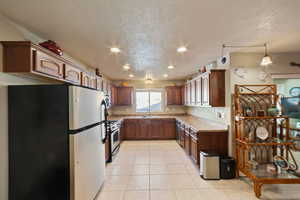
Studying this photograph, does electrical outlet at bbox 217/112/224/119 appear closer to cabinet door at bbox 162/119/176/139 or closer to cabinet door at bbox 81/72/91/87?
cabinet door at bbox 162/119/176/139

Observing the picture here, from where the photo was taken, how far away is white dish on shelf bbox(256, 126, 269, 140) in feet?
9.03

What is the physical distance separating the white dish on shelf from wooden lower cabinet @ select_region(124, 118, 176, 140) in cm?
331

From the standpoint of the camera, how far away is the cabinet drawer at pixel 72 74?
233cm

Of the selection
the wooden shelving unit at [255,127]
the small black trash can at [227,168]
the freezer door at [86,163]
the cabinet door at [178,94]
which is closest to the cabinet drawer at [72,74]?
the freezer door at [86,163]

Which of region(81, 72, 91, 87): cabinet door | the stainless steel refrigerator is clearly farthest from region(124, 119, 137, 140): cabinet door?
the stainless steel refrigerator

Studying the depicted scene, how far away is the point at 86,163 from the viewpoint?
2.03 meters

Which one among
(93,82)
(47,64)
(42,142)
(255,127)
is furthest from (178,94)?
(42,142)

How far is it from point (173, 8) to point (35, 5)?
1391 mm

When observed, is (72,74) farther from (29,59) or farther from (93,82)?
(93,82)

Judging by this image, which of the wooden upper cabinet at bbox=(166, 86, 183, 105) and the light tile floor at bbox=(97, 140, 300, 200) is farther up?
the wooden upper cabinet at bbox=(166, 86, 183, 105)

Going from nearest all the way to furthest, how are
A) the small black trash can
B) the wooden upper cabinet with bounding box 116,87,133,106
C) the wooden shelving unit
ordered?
the wooden shelving unit < the small black trash can < the wooden upper cabinet with bounding box 116,87,133,106

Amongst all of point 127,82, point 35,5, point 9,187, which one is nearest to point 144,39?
point 35,5

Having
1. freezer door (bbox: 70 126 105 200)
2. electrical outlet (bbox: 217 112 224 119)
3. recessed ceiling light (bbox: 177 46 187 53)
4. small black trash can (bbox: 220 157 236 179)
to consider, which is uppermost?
recessed ceiling light (bbox: 177 46 187 53)

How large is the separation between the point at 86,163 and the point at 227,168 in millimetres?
2493
